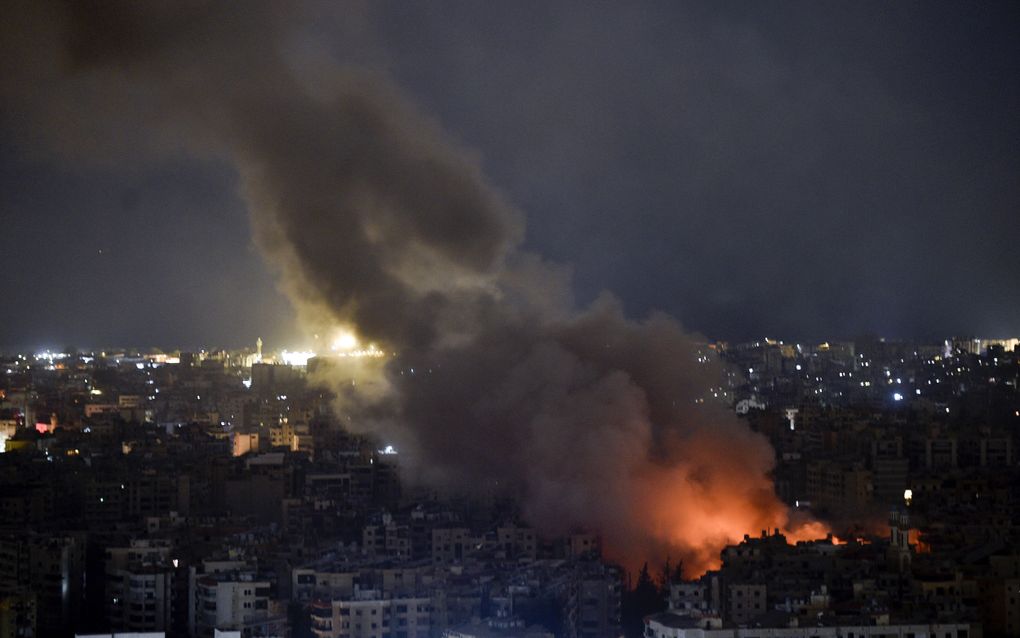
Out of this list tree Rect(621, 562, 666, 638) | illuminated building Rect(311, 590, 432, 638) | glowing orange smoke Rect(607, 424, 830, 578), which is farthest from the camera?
glowing orange smoke Rect(607, 424, 830, 578)

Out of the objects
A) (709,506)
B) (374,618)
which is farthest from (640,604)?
(709,506)

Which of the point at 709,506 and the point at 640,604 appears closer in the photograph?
the point at 640,604

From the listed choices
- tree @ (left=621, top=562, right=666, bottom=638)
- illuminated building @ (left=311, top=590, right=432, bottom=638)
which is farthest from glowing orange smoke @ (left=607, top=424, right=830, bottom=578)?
illuminated building @ (left=311, top=590, right=432, bottom=638)

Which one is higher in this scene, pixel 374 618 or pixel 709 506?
pixel 709 506

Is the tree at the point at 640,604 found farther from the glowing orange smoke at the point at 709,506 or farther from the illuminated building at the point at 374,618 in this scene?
the illuminated building at the point at 374,618

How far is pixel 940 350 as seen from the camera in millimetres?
32594

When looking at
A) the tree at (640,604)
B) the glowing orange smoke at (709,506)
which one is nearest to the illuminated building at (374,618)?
the tree at (640,604)

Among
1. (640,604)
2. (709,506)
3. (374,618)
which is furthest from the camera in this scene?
(709,506)

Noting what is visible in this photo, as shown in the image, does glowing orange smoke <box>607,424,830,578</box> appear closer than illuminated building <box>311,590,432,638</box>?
No

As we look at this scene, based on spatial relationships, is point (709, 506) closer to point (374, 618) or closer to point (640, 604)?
point (640, 604)

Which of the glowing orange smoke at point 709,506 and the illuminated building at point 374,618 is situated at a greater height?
the glowing orange smoke at point 709,506

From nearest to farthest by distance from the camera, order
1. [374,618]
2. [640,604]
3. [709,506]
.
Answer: [374,618] < [640,604] < [709,506]

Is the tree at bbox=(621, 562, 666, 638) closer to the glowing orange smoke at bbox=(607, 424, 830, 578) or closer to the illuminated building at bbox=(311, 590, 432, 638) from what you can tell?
the glowing orange smoke at bbox=(607, 424, 830, 578)

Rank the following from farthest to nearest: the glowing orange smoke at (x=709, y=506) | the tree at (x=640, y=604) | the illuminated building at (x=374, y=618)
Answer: the glowing orange smoke at (x=709, y=506), the tree at (x=640, y=604), the illuminated building at (x=374, y=618)
